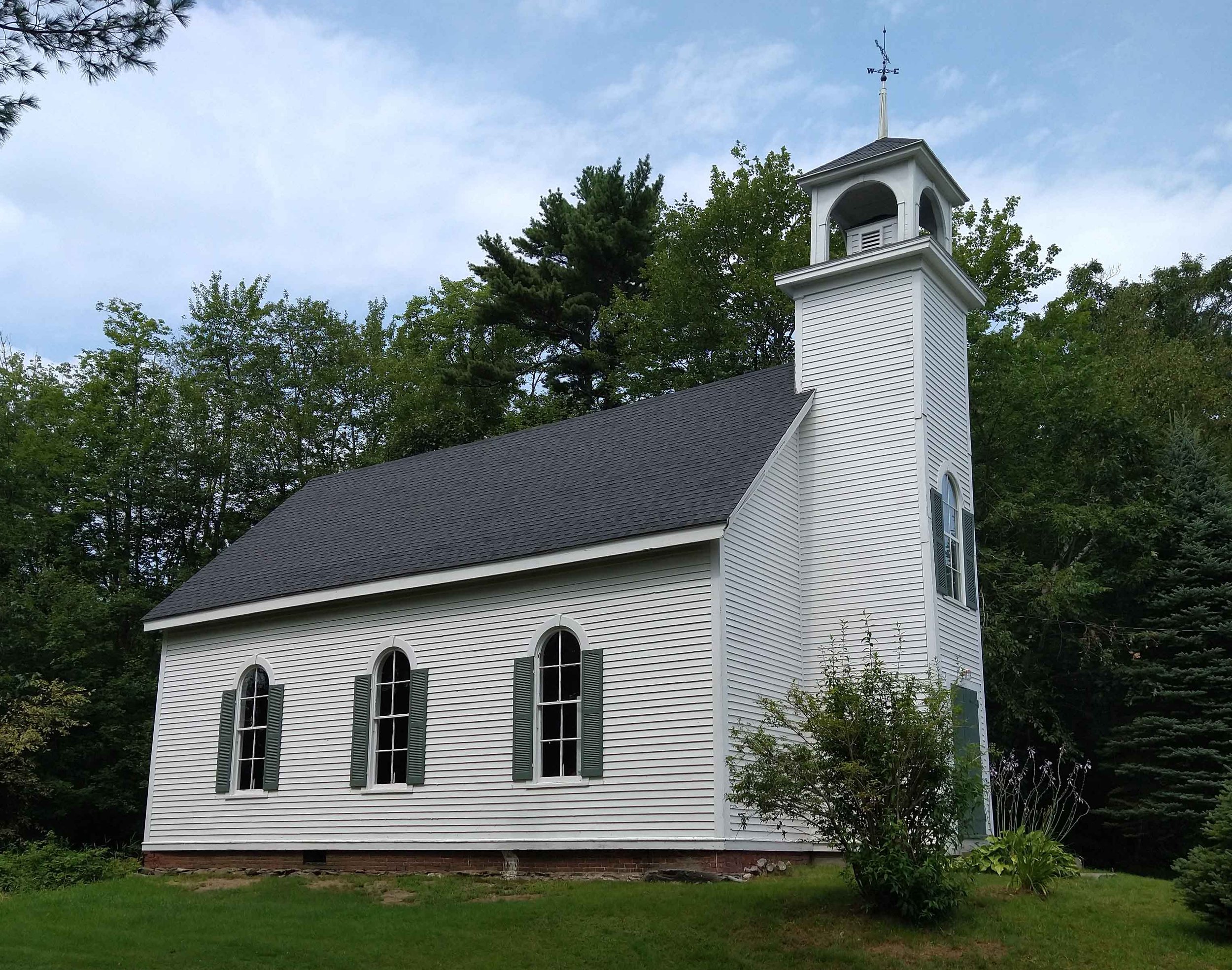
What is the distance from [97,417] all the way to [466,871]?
2440 cm

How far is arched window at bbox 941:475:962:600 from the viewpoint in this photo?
18312mm

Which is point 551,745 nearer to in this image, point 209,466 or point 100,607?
point 100,607

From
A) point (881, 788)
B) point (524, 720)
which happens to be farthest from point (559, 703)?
point (881, 788)

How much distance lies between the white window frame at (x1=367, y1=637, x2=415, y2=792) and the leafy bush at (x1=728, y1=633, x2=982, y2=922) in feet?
24.6

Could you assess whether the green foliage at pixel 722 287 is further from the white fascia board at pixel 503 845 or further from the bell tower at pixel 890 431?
the white fascia board at pixel 503 845

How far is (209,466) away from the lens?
3716cm

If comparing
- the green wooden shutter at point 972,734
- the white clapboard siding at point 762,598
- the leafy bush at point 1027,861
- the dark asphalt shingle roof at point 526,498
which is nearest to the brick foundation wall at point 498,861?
the white clapboard siding at point 762,598

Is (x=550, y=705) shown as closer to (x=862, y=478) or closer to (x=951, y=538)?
(x=862, y=478)

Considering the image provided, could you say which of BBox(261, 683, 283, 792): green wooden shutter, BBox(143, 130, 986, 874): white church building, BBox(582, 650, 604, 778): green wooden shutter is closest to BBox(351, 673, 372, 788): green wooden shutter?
BBox(143, 130, 986, 874): white church building

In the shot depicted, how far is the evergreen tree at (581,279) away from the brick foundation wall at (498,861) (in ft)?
71.7

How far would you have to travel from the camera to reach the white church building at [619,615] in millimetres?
16141

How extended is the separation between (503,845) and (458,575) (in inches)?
158

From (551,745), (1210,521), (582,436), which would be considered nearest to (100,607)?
(582,436)

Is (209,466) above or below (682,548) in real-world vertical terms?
above
